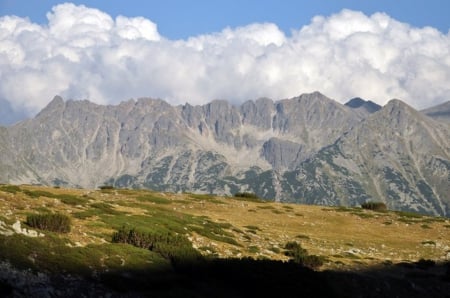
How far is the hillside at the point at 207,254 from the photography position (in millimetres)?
28031

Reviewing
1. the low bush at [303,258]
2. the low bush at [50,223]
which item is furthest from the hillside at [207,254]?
the low bush at [50,223]

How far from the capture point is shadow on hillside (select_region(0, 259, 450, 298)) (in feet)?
87.7

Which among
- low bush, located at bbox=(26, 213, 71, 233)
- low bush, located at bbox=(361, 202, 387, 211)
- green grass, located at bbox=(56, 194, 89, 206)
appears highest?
low bush, located at bbox=(361, 202, 387, 211)

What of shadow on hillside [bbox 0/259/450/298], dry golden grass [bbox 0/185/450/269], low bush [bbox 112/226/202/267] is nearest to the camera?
shadow on hillside [bbox 0/259/450/298]

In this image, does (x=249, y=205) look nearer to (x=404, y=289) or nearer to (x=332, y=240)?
(x=332, y=240)

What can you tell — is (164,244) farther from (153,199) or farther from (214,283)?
(153,199)

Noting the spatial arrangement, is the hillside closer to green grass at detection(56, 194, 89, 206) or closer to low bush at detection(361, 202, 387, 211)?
green grass at detection(56, 194, 89, 206)

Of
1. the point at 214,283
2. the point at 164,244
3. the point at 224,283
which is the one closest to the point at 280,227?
the point at 164,244

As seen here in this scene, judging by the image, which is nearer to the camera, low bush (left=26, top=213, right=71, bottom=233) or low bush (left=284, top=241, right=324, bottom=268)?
low bush (left=26, top=213, right=71, bottom=233)

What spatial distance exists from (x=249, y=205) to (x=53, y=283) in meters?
49.0

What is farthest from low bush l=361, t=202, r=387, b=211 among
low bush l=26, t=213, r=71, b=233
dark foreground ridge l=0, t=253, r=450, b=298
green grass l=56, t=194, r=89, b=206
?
low bush l=26, t=213, r=71, b=233

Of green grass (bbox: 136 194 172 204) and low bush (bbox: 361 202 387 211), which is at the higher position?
low bush (bbox: 361 202 387 211)

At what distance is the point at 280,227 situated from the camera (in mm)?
59469

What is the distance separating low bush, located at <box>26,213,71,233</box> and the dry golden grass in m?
0.77
